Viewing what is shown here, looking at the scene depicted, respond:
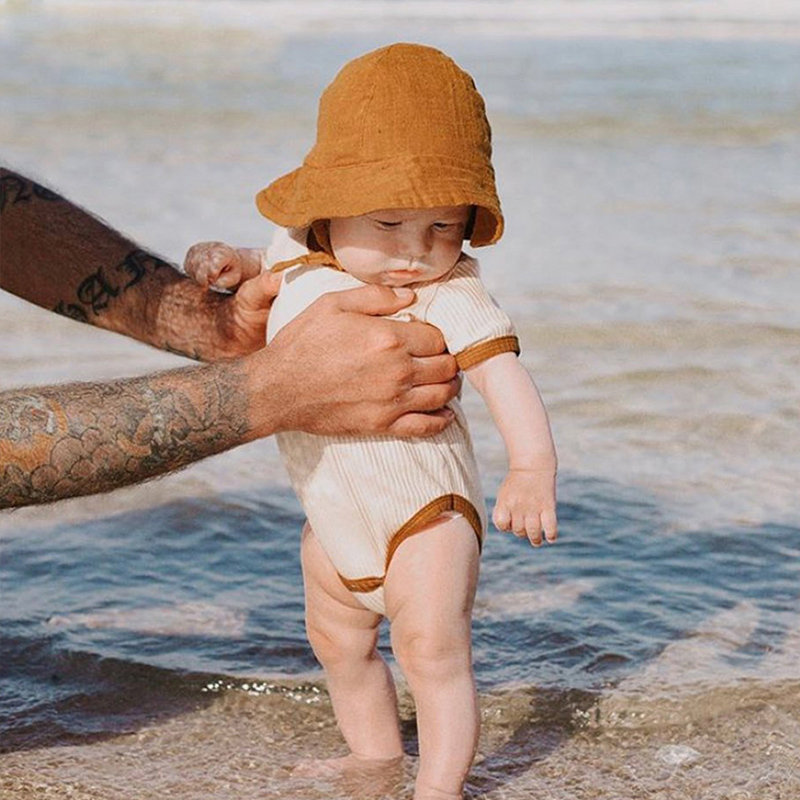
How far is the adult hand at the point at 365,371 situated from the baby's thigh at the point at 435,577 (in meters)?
0.20

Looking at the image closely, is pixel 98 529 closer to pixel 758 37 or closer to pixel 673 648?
pixel 673 648

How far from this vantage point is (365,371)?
295 centimetres

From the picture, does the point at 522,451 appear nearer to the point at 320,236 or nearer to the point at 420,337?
the point at 420,337

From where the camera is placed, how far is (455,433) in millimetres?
3004

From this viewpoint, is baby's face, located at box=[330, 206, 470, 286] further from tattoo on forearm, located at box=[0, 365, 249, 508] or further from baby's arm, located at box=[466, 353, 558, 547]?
tattoo on forearm, located at box=[0, 365, 249, 508]

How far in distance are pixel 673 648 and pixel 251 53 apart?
16732 millimetres

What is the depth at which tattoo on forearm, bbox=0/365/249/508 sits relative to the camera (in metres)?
3.11

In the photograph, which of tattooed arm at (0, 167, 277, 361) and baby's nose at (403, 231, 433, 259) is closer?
baby's nose at (403, 231, 433, 259)

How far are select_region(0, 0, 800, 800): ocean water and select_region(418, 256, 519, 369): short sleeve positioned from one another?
0.89 m

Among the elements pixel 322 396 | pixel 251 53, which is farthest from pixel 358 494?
pixel 251 53

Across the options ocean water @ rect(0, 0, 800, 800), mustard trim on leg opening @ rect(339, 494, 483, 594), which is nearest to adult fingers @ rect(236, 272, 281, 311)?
mustard trim on leg opening @ rect(339, 494, 483, 594)


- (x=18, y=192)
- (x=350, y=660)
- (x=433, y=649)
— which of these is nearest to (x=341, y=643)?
(x=350, y=660)

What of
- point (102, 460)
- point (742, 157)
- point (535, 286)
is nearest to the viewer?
point (102, 460)

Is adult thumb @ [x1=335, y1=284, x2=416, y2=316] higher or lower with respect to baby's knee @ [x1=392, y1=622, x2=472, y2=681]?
higher
